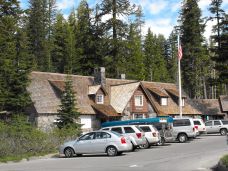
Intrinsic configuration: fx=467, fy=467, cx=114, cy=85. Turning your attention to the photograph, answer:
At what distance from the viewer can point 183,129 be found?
40.2 meters

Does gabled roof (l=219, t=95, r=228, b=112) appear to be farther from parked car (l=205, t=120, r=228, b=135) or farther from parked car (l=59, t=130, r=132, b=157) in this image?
parked car (l=59, t=130, r=132, b=157)

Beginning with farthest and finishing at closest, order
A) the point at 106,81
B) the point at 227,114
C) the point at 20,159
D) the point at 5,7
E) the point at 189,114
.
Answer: the point at 227,114, the point at 189,114, the point at 106,81, the point at 5,7, the point at 20,159

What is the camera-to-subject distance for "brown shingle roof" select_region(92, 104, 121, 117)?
51.9 m

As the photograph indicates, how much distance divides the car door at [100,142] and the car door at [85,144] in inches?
8.4

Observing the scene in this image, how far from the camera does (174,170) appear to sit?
18797 mm

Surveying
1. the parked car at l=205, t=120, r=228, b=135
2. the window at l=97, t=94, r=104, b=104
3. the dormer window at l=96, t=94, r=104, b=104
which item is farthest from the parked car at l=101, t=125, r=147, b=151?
the window at l=97, t=94, r=104, b=104

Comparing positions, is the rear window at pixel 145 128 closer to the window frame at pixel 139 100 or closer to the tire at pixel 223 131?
the tire at pixel 223 131

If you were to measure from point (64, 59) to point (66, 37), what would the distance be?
4.36 m

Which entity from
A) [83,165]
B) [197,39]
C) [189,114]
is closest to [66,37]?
[197,39]

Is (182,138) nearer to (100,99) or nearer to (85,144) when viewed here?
(85,144)

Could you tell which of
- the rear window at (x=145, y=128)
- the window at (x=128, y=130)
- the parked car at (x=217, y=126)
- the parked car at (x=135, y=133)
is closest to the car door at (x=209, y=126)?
the parked car at (x=217, y=126)

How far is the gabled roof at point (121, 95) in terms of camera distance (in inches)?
2169

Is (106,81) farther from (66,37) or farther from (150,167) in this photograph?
(150,167)

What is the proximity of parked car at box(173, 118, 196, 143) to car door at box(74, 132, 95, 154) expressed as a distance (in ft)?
45.2
